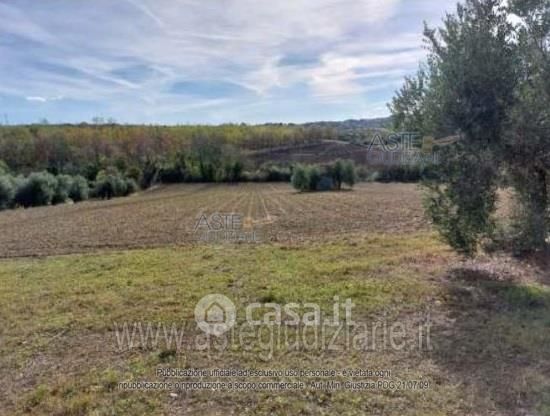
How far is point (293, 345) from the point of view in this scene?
458cm

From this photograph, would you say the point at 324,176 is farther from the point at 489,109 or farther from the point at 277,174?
the point at 489,109

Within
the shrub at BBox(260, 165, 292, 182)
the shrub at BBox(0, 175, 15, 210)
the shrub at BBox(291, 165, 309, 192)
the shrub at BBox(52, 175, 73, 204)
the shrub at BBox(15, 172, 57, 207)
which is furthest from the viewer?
the shrub at BBox(260, 165, 292, 182)

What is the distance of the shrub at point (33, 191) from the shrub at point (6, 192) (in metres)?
1.07

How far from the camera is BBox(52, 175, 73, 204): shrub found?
5156cm

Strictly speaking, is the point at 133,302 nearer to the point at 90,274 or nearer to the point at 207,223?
the point at 90,274

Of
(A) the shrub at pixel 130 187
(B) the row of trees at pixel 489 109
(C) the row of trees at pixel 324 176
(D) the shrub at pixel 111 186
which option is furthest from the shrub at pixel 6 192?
(B) the row of trees at pixel 489 109

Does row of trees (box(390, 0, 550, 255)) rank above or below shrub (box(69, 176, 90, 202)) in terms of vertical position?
above

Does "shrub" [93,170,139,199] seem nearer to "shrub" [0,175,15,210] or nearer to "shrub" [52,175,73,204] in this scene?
"shrub" [52,175,73,204]

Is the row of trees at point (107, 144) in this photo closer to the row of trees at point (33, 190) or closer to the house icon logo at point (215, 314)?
the row of trees at point (33, 190)

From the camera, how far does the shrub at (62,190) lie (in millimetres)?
51556

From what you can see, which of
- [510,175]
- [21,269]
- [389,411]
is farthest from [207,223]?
[389,411]

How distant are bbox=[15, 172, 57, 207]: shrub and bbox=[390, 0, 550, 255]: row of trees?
→ 51.3m

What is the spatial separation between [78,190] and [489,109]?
58218 mm

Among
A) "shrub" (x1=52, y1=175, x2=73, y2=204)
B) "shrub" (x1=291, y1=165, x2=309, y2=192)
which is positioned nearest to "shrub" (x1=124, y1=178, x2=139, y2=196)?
→ "shrub" (x1=52, y1=175, x2=73, y2=204)
